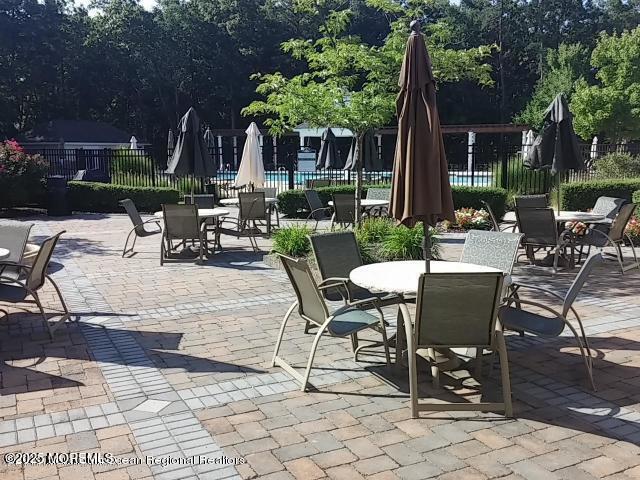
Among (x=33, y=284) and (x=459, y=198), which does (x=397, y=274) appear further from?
(x=459, y=198)

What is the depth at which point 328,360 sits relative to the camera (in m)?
4.78

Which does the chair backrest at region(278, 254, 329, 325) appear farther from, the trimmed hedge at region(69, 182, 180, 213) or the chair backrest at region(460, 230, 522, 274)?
the trimmed hedge at region(69, 182, 180, 213)

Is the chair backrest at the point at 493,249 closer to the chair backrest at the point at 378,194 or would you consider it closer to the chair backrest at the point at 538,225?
the chair backrest at the point at 538,225

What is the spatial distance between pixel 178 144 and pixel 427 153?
6801mm

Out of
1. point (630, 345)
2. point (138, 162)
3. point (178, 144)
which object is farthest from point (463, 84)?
point (630, 345)

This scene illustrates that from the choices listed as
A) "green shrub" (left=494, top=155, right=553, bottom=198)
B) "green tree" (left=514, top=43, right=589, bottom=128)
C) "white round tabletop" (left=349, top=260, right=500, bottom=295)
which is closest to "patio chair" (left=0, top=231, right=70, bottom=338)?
"white round tabletop" (left=349, top=260, right=500, bottom=295)

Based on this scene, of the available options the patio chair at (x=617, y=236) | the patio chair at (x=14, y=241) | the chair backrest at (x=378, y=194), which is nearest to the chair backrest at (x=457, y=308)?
the patio chair at (x=14, y=241)

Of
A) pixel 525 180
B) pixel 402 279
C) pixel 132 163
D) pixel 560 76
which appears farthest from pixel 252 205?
pixel 560 76

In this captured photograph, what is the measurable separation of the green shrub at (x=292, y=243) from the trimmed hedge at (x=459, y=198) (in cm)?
583

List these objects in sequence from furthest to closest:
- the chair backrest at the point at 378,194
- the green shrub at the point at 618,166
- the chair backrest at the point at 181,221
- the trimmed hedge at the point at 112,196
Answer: the trimmed hedge at the point at 112,196, the green shrub at the point at 618,166, the chair backrest at the point at 378,194, the chair backrest at the point at 181,221

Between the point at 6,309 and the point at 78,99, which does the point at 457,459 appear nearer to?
the point at 6,309

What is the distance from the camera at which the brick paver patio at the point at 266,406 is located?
3.20 m

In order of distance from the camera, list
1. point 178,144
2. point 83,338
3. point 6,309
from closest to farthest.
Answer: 1. point 83,338
2. point 6,309
3. point 178,144

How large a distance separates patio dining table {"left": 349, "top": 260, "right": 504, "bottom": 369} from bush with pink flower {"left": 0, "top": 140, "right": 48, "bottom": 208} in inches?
523
